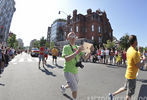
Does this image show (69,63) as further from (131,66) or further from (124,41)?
(124,41)

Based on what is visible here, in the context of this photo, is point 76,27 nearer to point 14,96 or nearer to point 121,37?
point 121,37

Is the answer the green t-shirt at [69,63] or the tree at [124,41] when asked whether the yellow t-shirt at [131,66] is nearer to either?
the green t-shirt at [69,63]

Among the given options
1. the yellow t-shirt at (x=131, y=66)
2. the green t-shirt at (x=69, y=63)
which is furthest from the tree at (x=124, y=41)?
the green t-shirt at (x=69, y=63)

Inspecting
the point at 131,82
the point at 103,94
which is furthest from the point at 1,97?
the point at 131,82

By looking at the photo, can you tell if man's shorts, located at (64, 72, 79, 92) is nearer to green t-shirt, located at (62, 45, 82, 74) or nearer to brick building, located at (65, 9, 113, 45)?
green t-shirt, located at (62, 45, 82, 74)

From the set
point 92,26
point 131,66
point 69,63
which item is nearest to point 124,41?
point 92,26

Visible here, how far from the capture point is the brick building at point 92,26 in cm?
4053

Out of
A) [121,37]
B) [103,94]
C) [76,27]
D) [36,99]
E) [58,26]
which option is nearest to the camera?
[36,99]

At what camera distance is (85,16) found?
43656 mm

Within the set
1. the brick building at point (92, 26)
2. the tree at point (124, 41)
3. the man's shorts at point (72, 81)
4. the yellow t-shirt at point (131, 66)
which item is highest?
the brick building at point (92, 26)

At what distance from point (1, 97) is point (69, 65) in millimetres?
2483

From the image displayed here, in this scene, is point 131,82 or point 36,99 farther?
point 36,99

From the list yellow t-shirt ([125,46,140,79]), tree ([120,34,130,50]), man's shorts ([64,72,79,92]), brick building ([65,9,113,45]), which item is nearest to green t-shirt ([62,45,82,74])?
man's shorts ([64,72,79,92])

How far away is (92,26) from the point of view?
134 ft
